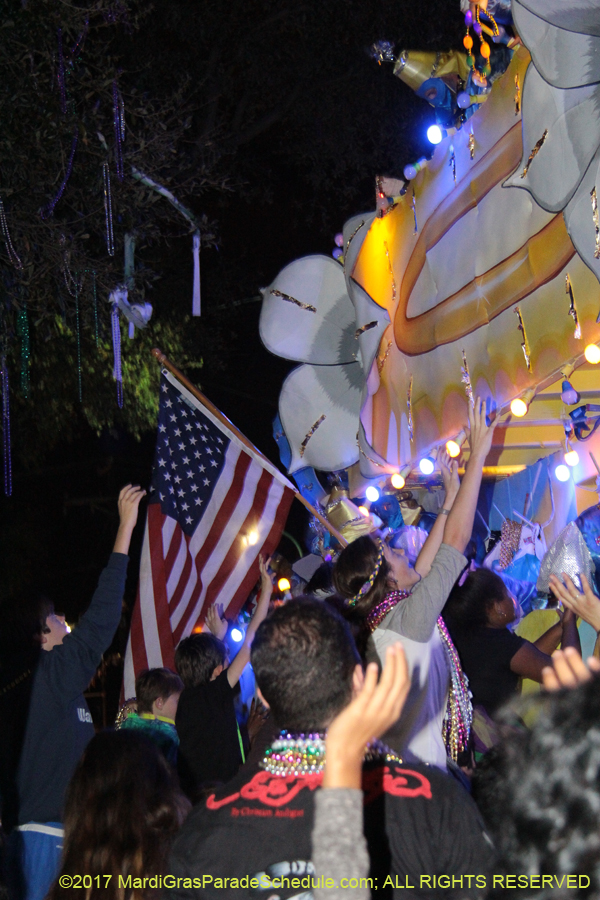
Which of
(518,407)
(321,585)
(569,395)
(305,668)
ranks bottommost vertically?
(305,668)

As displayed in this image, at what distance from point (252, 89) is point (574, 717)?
13553 mm

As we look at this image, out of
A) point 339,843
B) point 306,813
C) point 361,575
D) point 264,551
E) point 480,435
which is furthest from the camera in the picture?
point 264,551

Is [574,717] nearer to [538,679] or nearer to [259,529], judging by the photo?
[538,679]

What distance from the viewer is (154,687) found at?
475 cm

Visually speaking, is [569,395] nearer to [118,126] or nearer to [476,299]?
[476,299]

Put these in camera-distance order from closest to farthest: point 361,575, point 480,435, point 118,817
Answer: point 118,817 < point 361,575 < point 480,435

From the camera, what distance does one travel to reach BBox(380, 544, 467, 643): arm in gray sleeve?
2898mm

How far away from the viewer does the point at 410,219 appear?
18.2 feet

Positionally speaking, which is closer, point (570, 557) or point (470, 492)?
point (470, 492)

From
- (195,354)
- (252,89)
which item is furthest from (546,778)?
(252,89)

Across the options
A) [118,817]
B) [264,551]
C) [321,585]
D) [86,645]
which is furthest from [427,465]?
[118,817]

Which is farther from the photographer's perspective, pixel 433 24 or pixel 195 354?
pixel 195 354

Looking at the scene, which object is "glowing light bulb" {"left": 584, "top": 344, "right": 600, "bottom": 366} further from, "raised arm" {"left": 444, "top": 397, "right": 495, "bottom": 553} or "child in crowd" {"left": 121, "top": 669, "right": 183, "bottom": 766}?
"child in crowd" {"left": 121, "top": 669, "right": 183, "bottom": 766}

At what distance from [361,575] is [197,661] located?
4.87 ft
